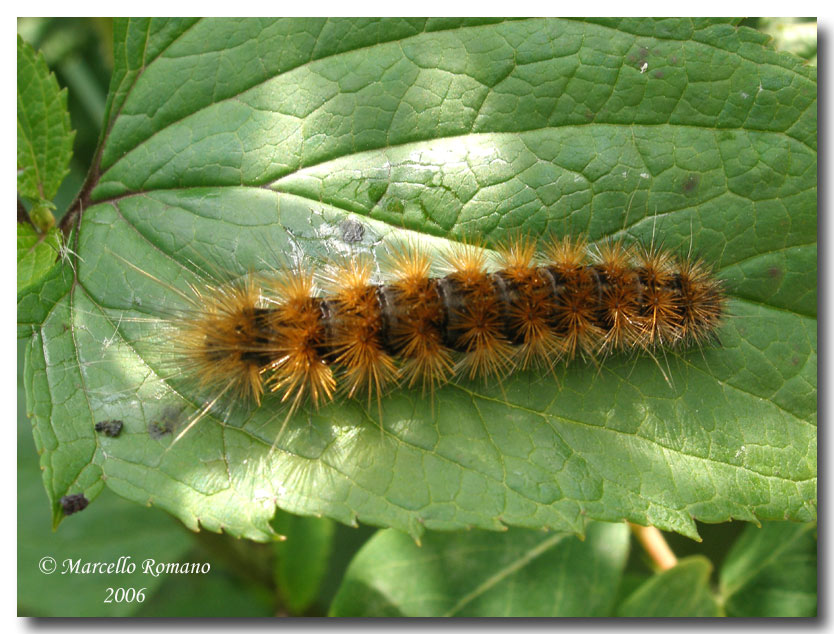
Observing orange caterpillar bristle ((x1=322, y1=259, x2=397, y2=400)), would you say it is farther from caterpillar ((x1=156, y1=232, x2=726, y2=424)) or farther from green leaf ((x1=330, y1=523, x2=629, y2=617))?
green leaf ((x1=330, y1=523, x2=629, y2=617))

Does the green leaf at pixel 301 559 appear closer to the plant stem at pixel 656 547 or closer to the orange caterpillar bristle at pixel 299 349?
the orange caterpillar bristle at pixel 299 349

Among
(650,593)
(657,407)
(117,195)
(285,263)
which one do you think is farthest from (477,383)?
(117,195)

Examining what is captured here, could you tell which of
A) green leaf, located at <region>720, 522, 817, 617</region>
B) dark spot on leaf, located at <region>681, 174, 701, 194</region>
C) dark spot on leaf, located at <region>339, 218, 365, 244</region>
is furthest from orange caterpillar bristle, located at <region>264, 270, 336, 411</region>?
green leaf, located at <region>720, 522, 817, 617</region>

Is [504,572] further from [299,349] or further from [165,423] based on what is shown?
[165,423]

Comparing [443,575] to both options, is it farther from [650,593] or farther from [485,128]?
[485,128]

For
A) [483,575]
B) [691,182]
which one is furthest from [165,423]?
[691,182]
